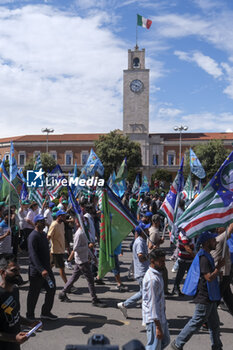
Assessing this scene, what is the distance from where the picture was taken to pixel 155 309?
14.6 feet

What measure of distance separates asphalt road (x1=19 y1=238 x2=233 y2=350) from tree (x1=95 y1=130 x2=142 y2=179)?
4871 cm

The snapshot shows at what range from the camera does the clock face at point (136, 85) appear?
67.8m

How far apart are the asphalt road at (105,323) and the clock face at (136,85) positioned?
62.1 metres

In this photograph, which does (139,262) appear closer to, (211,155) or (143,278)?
(143,278)

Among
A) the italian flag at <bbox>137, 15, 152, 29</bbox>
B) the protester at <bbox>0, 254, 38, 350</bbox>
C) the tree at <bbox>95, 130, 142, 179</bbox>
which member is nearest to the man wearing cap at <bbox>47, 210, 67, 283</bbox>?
the protester at <bbox>0, 254, 38, 350</bbox>

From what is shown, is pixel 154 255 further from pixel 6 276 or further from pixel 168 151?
pixel 168 151

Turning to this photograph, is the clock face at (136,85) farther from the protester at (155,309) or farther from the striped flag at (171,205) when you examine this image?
the protester at (155,309)

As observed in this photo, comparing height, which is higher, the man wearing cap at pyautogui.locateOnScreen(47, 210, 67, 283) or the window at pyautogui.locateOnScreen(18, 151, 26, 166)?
the window at pyautogui.locateOnScreen(18, 151, 26, 166)

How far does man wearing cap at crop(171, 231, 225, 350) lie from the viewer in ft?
16.1

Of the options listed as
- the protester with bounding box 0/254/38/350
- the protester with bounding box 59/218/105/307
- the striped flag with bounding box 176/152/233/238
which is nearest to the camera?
the protester with bounding box 0/254/38/350

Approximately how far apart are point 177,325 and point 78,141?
227ft

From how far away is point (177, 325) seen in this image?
6.25 m

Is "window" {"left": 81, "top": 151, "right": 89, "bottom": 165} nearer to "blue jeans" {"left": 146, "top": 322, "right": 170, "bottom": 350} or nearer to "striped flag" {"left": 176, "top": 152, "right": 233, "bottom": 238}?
"striped flag" {"left": 176, "top": 152, "right": 233, "bottom": 238}

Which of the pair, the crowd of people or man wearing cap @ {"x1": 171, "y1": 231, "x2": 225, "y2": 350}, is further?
man wearing cap @ {"x1": 171, "y1": 231, "x2": 225, "y2": 350}
